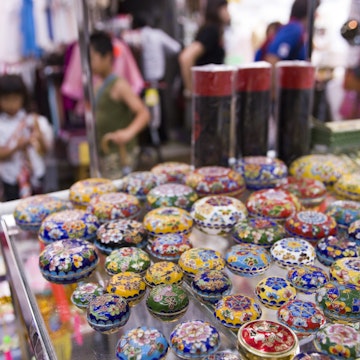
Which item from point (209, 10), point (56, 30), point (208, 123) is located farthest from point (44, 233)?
point (56, 30)

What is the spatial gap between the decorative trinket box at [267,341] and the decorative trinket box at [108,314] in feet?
0.71

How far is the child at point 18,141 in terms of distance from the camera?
235 cm

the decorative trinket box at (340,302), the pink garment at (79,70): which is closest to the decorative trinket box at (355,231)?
the decorative trinket box at (340,302)

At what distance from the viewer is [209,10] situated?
2.78m

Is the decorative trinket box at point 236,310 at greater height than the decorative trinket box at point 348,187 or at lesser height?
lesser

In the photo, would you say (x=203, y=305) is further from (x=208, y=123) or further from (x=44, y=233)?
(x=208, y=123)

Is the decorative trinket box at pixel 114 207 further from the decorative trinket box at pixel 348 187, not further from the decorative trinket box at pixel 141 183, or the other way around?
the decorative trinket box at pixel 348 187

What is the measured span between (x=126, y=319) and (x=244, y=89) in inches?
37.3

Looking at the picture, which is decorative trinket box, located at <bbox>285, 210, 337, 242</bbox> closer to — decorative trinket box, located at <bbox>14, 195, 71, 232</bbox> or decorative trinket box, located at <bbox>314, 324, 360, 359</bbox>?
decorative trinket box, located at <bbox>314, 324, 360, 359</bbox>

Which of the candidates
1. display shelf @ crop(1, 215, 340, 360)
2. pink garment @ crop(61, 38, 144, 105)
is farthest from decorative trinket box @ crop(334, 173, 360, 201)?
pink garment @ crop(61, 38, 144, 105)

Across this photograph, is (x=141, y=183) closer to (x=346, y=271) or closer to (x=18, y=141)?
(x=346, y=271)

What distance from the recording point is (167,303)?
0.83 m

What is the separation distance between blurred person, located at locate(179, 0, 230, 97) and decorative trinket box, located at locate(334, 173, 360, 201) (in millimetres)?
1719

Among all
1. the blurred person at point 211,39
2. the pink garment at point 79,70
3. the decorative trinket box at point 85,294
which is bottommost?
the decorative trinket box at point 85,294
